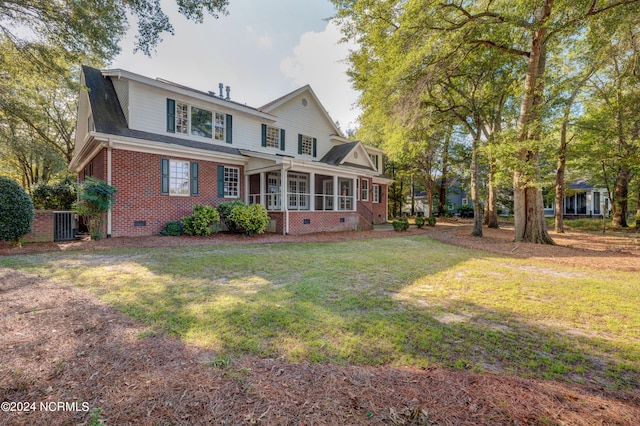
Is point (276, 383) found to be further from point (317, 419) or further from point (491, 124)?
point (491, 124)

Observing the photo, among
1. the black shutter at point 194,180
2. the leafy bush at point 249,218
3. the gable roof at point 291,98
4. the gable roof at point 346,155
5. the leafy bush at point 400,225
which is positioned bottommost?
the leafy bush at point 400,225

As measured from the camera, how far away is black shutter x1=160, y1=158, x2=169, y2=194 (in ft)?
36.6

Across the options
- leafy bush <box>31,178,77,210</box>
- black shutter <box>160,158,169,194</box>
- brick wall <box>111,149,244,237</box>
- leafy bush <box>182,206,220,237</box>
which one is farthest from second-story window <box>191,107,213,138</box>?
leafy bush <box>31,178,77,210</box>

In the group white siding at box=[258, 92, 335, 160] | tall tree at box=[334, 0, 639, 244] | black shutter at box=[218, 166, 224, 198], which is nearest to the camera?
tall tree at box=[334, 0, 639, 244]

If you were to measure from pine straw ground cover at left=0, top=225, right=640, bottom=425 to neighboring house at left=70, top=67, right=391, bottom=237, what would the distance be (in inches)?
339

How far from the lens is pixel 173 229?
10.8 metres

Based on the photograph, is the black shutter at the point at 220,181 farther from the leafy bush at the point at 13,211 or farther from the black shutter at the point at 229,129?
the leafy bush at the point at 13,211

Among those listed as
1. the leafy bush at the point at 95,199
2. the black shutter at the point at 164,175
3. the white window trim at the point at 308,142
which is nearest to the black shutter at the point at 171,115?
the black shutter at the point at 164,175

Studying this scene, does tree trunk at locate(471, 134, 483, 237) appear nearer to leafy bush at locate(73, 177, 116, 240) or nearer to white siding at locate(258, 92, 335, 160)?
white siding at locate(258, 92, 335, 160)

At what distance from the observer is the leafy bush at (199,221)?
10.8 meters

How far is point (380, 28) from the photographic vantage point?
32.8 feet

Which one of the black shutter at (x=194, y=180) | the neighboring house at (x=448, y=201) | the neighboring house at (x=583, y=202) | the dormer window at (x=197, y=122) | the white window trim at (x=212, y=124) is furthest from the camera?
the neighboring house at (x=448, y=201)

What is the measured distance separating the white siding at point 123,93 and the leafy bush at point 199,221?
4.94 m

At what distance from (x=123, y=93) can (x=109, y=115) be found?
4.05 feet
